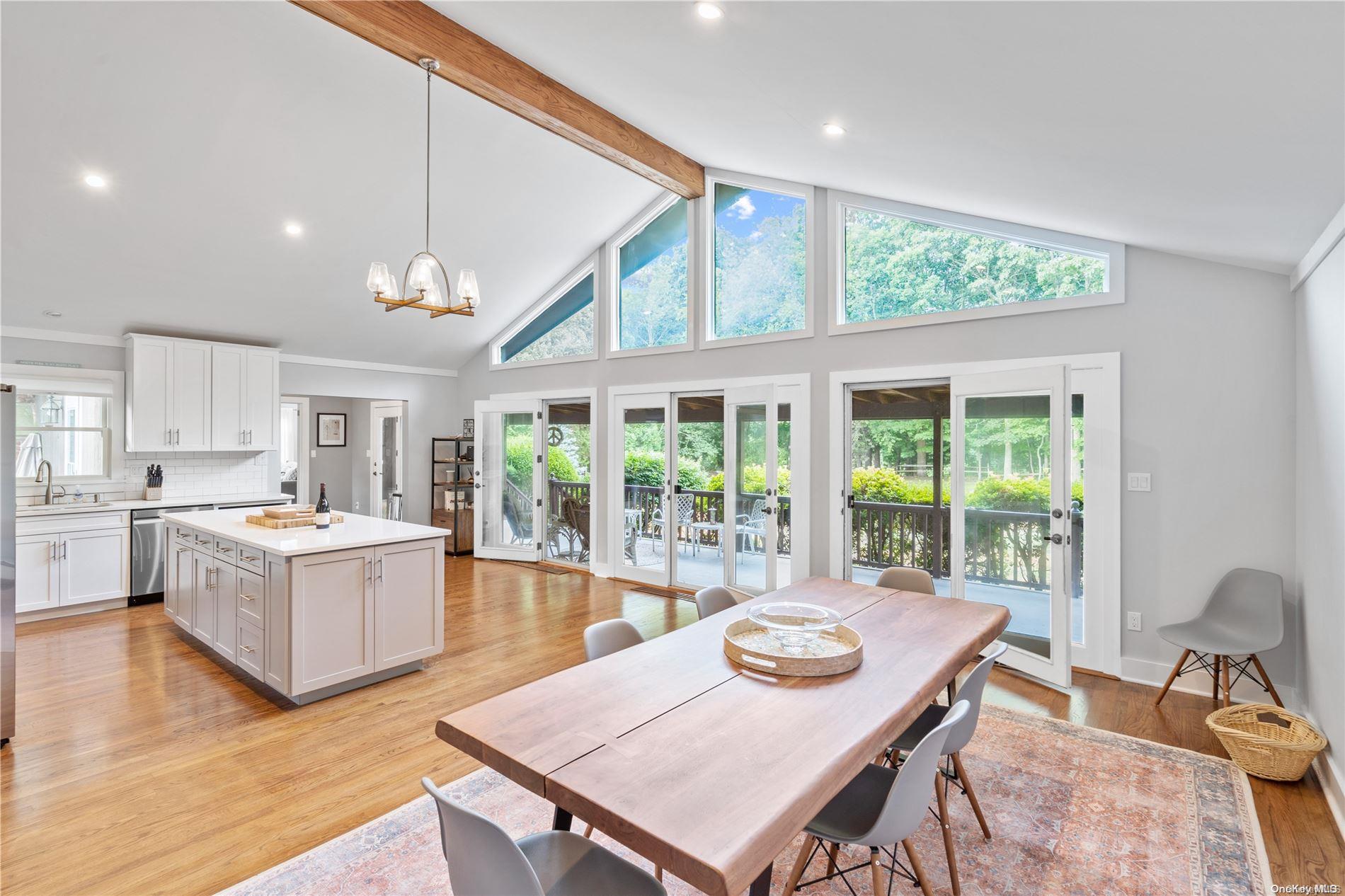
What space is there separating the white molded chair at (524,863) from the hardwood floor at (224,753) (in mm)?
1281

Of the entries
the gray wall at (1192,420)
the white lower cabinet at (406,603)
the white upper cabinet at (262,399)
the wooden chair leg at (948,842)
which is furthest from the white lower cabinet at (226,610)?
the gray wall at (1192,420)

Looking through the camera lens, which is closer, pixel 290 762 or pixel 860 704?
pixel 860 704

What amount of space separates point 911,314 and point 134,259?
5996 millimetres

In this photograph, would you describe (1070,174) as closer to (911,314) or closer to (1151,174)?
(1151,174)

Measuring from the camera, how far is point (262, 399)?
20.6 feet

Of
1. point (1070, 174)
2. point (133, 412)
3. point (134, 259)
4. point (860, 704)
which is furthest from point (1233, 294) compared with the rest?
point (133, 412)

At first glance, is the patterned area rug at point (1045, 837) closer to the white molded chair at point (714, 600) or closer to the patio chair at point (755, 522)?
the white molded chair at point (714, 600)

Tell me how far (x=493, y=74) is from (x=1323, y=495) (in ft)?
15.7

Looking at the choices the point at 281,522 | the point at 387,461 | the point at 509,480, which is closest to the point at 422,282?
the point at 281,522

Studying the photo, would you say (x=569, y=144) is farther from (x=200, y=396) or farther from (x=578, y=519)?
(x=200, y=396)

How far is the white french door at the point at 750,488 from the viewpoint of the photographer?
534 centimetres

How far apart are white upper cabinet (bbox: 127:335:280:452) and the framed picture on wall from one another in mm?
2941

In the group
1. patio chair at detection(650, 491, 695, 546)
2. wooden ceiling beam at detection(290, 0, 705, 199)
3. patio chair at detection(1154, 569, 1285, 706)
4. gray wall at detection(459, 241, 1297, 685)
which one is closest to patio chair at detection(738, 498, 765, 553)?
patio chair at detection(650, 491, 695, 546)

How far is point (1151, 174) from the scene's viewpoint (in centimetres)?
260
